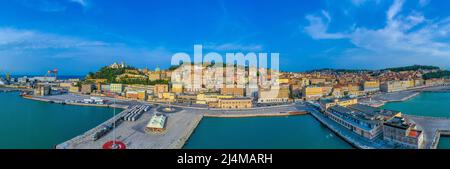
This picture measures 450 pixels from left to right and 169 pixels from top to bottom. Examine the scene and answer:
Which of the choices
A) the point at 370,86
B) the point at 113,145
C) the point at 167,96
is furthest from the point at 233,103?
the point at 370,86

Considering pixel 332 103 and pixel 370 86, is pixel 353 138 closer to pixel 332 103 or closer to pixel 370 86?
pixel 332 103

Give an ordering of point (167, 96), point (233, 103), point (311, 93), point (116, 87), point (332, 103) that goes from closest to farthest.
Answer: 1. point (332, 103)
2. point (233, 103)
3. point (167, 96)
4. point (311, 93)
5. point (116, 87)

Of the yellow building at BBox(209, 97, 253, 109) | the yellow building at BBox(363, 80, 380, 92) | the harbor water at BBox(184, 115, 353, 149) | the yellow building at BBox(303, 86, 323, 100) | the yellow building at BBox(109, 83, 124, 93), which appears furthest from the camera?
the yellow building at BBox(363, 80, 380, 92)

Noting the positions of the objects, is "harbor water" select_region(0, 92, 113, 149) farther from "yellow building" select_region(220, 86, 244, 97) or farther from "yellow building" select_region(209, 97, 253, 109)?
"yellow building" select_region(220, 86, 244, 97)

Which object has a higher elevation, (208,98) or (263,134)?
(208,98)

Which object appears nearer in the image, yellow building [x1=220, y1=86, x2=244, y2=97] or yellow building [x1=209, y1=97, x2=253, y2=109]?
yellow building [x1=209, y1=97, x2=253, y2=109]

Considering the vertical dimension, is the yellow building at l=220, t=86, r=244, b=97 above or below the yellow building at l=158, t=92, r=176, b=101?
above

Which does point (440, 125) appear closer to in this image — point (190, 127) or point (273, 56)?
point (190, 127)

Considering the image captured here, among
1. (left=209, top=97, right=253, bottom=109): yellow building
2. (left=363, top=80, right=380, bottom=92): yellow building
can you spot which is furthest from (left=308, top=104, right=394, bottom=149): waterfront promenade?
(left=363, top=80, right=380, bottom=92): yellow building
